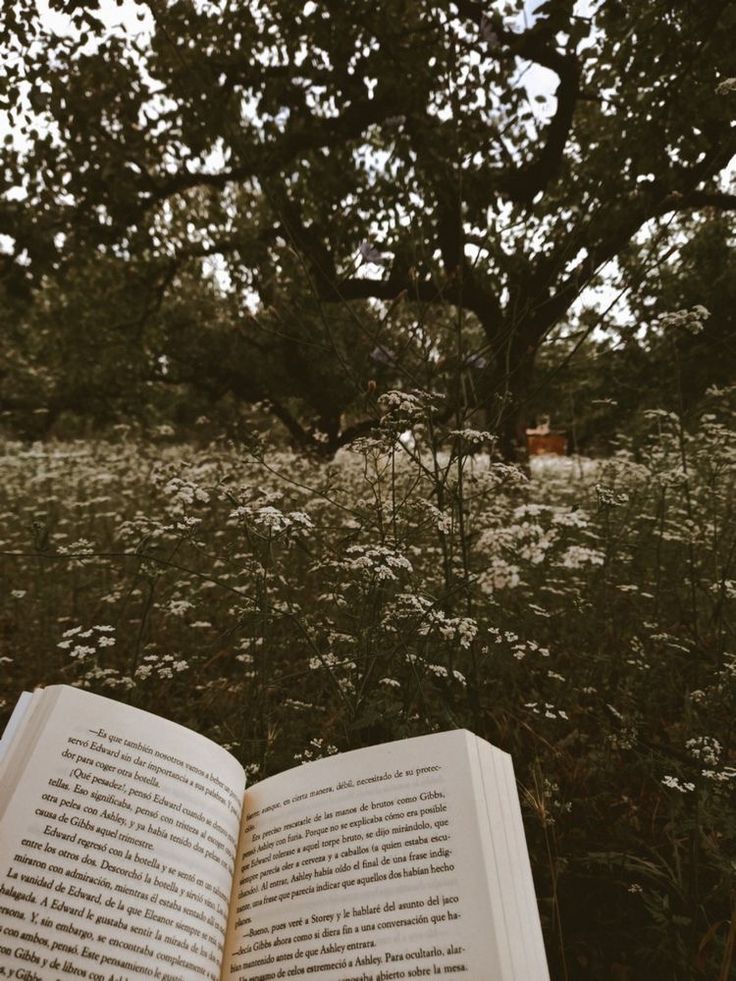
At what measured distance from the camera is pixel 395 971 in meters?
1.08

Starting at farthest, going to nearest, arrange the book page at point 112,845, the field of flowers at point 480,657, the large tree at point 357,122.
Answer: the large tree at point 357,122, the field of flowers at point 480,657, the book page at point 112,845

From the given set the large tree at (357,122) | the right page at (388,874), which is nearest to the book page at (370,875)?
the right page at (388,874)

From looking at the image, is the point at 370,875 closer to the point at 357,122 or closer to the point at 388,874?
the point at 388,874

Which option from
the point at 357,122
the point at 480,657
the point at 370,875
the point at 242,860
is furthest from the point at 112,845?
the point at 357,122

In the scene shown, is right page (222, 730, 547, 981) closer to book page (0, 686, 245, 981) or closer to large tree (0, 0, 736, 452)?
book page (0, 686, 245, 981)

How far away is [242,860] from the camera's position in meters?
1.39

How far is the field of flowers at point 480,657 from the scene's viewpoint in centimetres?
199

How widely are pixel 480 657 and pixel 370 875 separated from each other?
5.59 feet

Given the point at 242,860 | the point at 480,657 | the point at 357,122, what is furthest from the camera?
the point at 357,122

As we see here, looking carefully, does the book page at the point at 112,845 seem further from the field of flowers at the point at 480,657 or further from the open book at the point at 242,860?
the field of flowers at the point at 480,657

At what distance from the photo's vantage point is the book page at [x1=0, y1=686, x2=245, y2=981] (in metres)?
1.07

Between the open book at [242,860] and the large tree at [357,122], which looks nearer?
the open book at [242,860]

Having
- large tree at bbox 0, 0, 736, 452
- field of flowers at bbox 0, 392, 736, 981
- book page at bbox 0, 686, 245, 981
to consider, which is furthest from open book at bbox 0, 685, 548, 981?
large tree at bbox 0, 0, 736, 452

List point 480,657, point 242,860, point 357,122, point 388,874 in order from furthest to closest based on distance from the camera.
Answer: point 357,122
point 480,657
point 242,860
point 388,874
